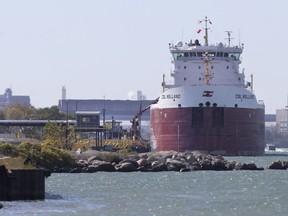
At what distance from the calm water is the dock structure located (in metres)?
0.97

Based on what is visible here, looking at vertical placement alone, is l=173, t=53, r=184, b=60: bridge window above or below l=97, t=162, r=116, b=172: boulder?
above

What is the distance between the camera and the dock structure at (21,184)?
186 ft

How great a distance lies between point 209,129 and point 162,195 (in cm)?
6081

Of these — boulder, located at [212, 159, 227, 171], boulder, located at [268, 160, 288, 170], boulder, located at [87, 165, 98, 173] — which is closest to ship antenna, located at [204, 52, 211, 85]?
boulder, located at [268, 160, 288, 170]

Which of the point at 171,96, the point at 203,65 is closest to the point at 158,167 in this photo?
the point at 171,96

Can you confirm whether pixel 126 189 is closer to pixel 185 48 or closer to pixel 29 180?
pixel 29 180

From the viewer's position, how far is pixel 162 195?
64875mm

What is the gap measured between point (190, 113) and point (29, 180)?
69435mm

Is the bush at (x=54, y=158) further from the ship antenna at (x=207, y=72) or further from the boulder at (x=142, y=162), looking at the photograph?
the ship antenna at (x=207, y=72)

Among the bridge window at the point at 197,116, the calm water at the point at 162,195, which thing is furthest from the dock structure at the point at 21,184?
the bridge window at the point at 197,116

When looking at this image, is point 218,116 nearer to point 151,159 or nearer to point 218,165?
point 151,159

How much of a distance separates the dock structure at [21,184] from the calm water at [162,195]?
3.17ft

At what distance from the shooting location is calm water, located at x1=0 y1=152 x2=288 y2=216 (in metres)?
54.6

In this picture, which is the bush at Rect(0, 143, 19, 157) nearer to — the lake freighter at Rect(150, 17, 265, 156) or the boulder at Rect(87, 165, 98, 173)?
the boulder at Rect(87, 165, 98, 173)
